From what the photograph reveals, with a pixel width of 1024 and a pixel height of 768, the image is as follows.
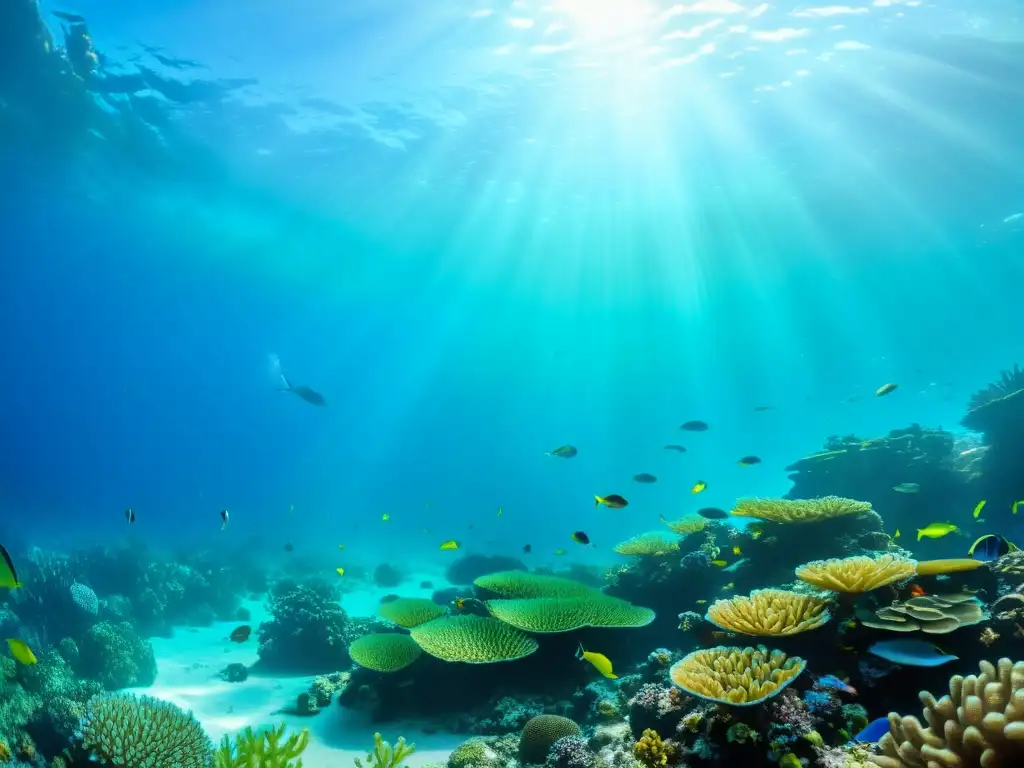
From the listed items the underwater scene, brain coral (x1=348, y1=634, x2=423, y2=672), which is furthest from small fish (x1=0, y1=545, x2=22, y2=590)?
brain coral (x1=348, y1=634, x2=423, y2=672)

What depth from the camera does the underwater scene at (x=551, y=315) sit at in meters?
5.13

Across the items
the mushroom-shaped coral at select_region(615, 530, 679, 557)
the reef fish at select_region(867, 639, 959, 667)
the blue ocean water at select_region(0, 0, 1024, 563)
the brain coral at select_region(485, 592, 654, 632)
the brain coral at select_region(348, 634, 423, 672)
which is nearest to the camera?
the reef fish at select_region(867, 639, 959, 667)

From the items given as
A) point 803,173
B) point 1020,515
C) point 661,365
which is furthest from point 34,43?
point 661,365

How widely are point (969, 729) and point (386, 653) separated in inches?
291

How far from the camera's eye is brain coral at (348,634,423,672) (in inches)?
311

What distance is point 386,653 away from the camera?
322 inches

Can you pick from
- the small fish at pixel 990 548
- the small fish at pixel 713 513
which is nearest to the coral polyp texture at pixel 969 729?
the small fish at pixel 990 548

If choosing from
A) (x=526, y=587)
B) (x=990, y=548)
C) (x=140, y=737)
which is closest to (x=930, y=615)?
(x=990, y=548)

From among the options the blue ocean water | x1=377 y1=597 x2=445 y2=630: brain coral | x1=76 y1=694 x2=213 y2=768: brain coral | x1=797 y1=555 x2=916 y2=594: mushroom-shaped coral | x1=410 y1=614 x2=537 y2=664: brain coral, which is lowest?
x1=76 y1=694 x2=213 y2=768: brain coral

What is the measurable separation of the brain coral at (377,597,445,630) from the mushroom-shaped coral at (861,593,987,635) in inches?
259

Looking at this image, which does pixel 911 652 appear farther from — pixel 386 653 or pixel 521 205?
pixel 521 205

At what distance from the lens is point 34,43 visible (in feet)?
60.9

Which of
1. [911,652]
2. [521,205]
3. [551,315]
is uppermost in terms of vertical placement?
[551,315]

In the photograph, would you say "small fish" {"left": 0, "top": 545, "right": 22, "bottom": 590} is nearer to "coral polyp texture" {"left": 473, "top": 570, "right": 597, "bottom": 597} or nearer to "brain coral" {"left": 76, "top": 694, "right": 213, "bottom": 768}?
"brain coral" {"left": 76, "top": 694, "right": 213, "bottom": 768}
